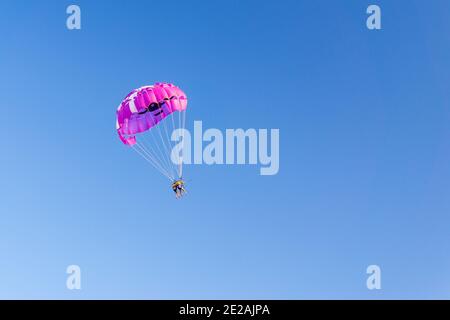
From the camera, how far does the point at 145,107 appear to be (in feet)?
100

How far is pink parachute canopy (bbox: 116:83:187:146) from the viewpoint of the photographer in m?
30.7

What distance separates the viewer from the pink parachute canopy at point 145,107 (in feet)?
101
